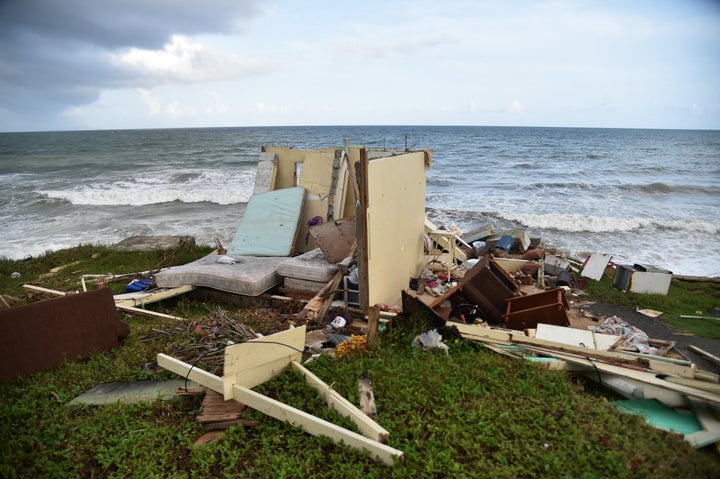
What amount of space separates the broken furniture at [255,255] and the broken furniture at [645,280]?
19.4ft

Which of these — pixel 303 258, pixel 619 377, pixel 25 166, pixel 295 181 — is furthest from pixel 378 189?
pixel 25 166

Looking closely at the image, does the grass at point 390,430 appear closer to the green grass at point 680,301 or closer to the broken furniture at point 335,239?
the broken furniture at point 335,239

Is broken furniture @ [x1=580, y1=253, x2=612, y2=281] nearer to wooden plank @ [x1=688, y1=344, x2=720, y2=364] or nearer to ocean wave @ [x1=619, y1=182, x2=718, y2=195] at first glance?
wooden plank @ [x1=688, y1=344, x2=720, y2=364]

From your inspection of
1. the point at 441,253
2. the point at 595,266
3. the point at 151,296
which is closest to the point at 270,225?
the point at 151,296

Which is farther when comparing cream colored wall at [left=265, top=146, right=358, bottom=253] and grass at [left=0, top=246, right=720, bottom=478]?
cream colored wall at [left=265, top=146, right=358, bottom=253]

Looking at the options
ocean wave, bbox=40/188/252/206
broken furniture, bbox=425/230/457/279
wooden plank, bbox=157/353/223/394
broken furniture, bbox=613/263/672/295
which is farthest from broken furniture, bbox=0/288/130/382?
ocean wave, bbox=40/188/252/206

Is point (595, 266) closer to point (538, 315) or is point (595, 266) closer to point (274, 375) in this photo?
point (538, 315)

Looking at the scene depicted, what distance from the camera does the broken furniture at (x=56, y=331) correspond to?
421cm

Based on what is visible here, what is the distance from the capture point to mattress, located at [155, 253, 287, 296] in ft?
20.8

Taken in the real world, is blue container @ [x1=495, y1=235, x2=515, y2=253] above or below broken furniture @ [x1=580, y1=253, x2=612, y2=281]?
above

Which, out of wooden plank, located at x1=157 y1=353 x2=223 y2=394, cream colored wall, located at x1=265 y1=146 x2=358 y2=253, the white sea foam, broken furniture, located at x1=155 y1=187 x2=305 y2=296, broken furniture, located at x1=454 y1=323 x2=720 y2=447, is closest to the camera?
broken furniture, located at x1=454 y1=323 x2=720 y2=447

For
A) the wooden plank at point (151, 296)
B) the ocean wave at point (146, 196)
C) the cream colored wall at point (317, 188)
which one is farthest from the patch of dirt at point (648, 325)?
the ocean wave at point (146, 196)

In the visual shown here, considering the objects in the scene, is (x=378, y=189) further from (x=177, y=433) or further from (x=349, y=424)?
(x=177, y=433)

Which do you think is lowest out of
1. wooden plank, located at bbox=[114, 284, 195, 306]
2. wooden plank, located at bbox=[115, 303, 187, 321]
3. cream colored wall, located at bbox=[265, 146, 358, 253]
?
wooden plank, located at bbox=[115, 303, 187, 321]
